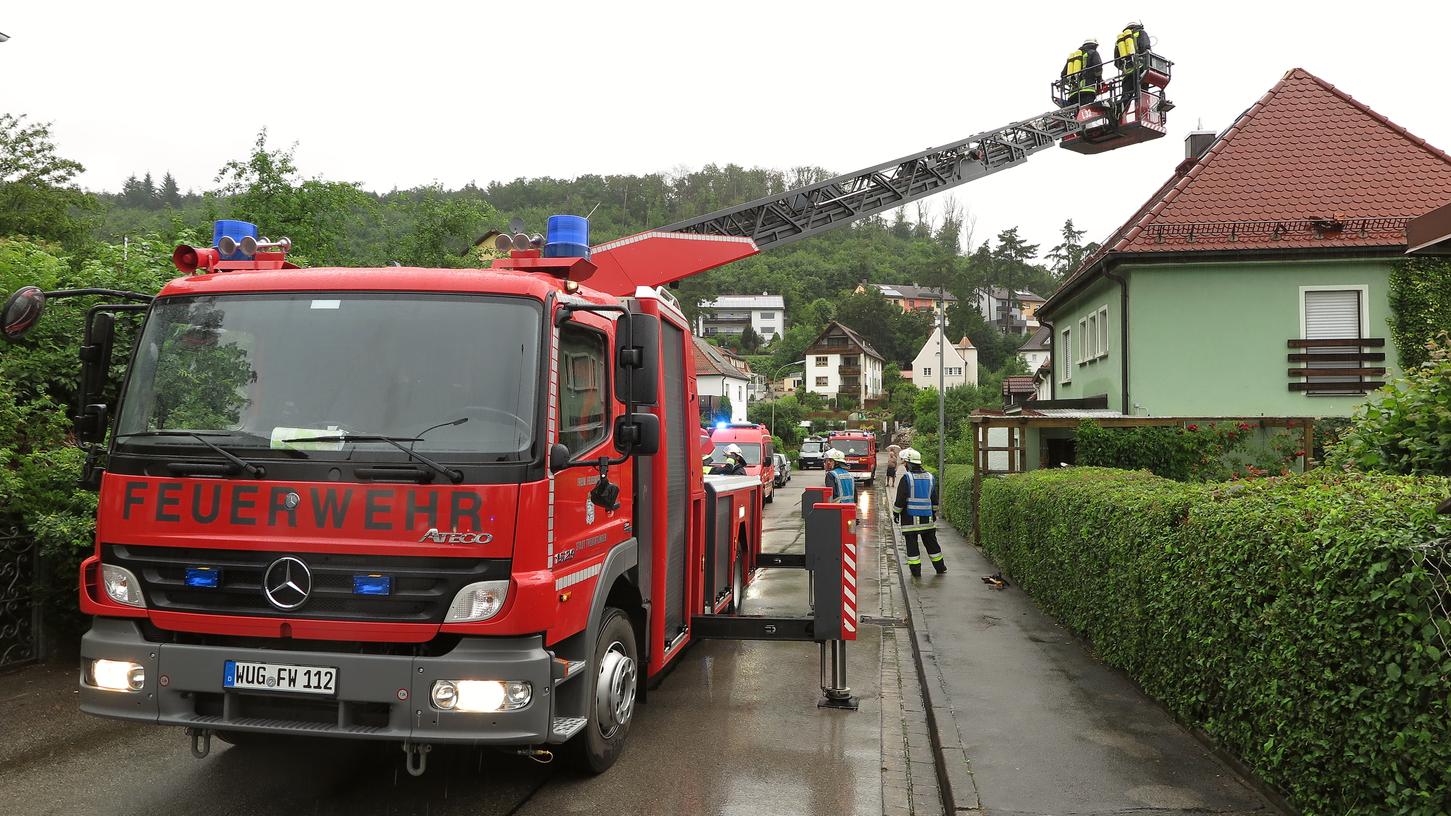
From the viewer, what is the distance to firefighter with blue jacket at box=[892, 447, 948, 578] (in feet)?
44.3

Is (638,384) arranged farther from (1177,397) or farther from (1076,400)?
(1076,400)

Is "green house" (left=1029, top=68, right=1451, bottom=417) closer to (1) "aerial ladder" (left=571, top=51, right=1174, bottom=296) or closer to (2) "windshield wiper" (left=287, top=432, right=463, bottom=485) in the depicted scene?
(1) "aerial ladder" (left=571, top=51, right=1174, bottom=296)

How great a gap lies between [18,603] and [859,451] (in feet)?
131

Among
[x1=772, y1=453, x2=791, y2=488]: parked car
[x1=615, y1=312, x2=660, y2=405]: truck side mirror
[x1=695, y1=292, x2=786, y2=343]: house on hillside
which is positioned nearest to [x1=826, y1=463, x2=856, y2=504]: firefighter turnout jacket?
[x1=615, y1=312, x2=660, y2=405]: truck side mirror

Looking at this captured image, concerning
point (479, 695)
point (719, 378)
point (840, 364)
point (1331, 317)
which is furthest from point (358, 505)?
point (840, 364)

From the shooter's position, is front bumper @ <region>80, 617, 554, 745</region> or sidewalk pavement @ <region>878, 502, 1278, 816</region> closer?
front bumper @ <region>80, 617, 554, 745</region>

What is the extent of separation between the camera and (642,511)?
6.58 metres

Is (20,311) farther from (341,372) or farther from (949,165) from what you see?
(949,165)

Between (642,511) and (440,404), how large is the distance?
2027 mm

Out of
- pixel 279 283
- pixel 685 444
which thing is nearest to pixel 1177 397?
pixel 685 444

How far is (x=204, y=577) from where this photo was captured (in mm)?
4719

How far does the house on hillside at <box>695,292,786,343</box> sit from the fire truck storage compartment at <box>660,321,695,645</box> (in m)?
132

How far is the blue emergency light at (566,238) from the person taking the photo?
6.13 m

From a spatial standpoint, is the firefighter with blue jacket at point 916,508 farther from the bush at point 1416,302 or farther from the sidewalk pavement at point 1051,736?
the bush at point 1416,302
